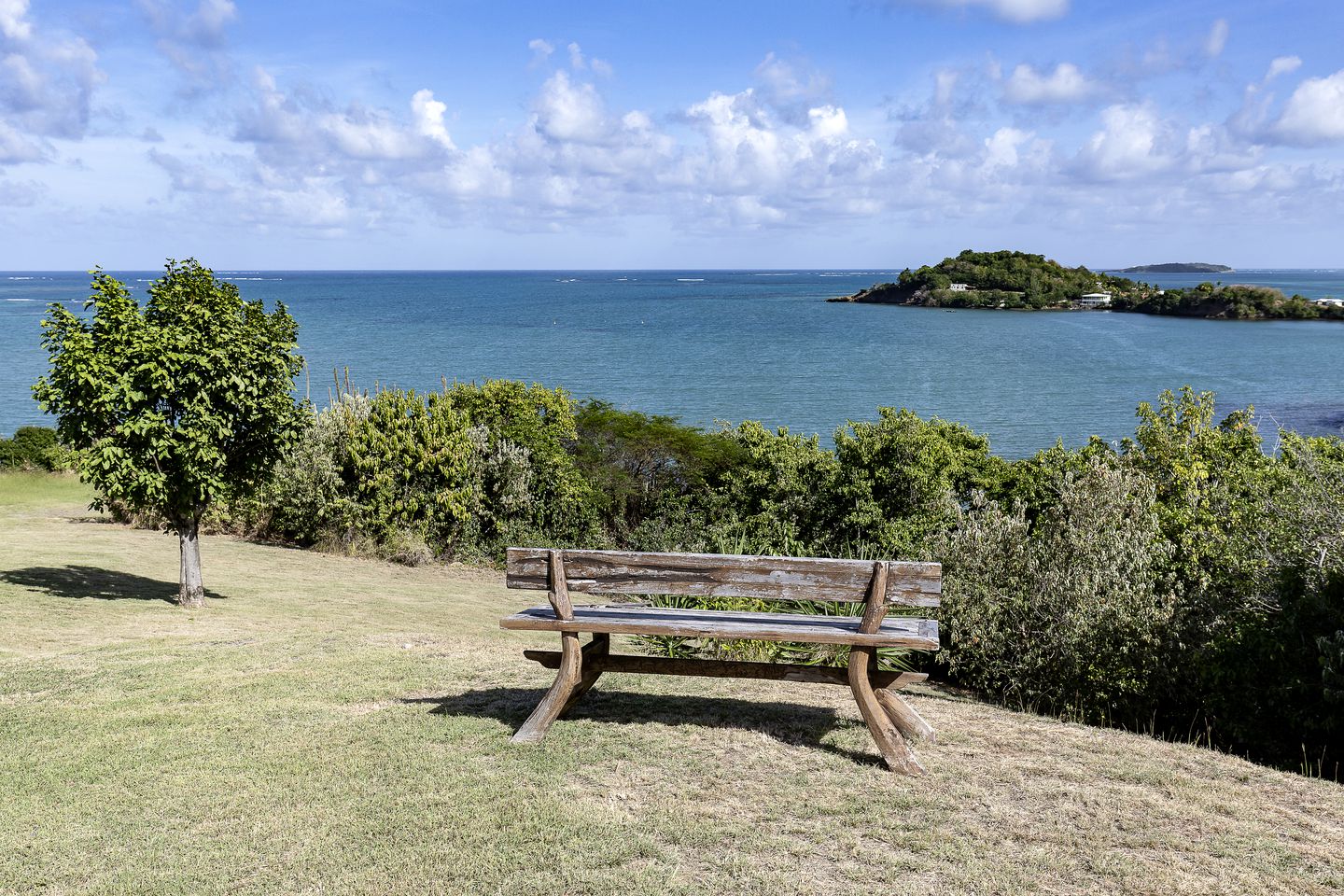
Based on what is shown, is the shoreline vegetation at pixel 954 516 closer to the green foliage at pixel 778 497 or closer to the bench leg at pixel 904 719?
the green foliage at pixel 778 497

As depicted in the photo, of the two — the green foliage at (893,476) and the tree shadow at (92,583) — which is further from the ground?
the green foliage at (893,476)

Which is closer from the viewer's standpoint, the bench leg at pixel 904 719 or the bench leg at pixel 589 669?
the bench leg at pixel 904 719

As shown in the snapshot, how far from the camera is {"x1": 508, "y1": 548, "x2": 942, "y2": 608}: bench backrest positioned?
616 cm

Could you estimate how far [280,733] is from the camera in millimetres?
6902

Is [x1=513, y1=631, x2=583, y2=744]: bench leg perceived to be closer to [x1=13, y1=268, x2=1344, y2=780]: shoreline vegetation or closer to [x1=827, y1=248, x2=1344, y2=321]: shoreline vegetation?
[x1=13, y1=268, x2=1344, y2=780]: shoreline vegetation

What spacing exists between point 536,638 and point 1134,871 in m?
7.73

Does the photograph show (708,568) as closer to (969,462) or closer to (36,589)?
(36,589)

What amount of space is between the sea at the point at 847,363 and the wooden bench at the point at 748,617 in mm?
21364

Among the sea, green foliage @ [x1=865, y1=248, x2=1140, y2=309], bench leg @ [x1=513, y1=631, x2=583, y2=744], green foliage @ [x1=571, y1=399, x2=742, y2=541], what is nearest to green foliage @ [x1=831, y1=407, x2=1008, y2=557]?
green foliage @ [x1=571, y1=399, x2=742, y2=541]

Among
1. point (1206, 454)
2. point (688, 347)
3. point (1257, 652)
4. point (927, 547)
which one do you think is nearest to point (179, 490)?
point (927, 547)

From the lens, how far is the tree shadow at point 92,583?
12586mm

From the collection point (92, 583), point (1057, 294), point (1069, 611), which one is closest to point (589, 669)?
point (1069, 611)

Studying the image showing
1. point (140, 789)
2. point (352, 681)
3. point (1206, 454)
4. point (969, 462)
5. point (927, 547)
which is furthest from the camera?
point (969, 462)

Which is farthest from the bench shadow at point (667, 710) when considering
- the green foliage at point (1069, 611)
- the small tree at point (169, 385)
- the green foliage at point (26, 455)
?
the green foliage at point (26, 455)
